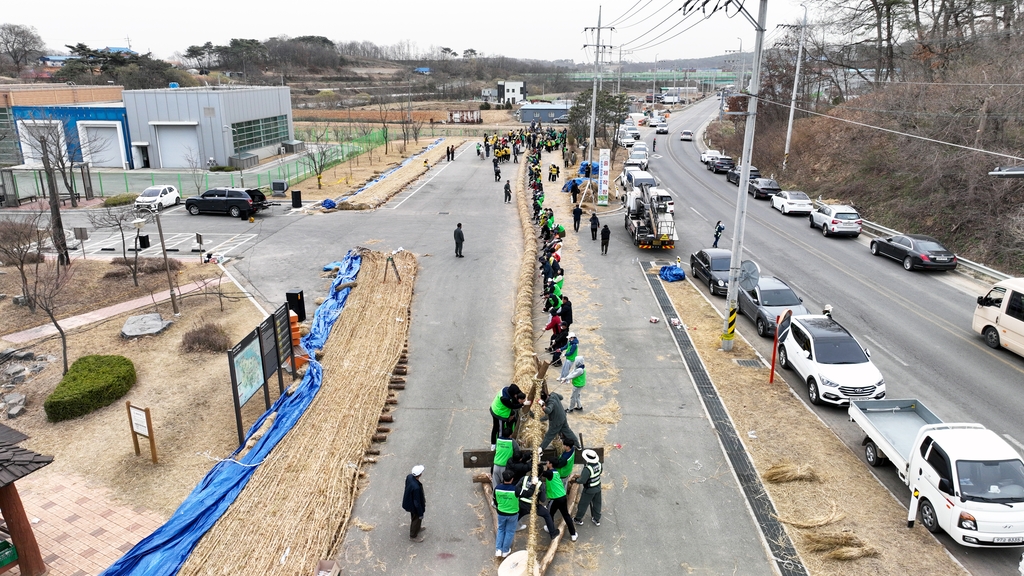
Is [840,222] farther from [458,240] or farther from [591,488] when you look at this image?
[591,488]

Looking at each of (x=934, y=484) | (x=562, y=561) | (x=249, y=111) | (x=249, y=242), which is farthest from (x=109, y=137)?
(x=934, y=484)

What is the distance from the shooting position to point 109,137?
49625 millimetres

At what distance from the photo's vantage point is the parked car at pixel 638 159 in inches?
1968

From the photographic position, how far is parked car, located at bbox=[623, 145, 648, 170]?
50.0m

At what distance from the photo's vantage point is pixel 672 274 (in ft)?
81.6

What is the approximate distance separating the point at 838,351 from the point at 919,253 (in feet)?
43.5

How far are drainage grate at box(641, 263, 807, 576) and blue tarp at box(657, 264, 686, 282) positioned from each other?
17.9 ft

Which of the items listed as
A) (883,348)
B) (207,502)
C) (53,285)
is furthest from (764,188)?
(207,502)

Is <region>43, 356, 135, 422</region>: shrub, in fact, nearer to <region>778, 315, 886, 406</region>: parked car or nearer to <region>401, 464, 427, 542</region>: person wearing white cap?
<region>401, 464, 427, 542</region>: person wearing white cap

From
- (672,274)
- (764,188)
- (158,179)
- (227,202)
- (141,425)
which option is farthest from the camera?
(158,179)

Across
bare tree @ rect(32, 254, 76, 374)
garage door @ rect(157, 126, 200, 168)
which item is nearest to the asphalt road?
bare tree @ rect(32, 254, 76, 374)

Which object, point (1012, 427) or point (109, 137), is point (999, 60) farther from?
point (109, 137)

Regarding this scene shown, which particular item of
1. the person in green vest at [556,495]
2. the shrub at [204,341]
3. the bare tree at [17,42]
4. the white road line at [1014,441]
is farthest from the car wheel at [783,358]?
the bare tree at [17,42]

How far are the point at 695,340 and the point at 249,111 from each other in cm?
4604
